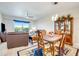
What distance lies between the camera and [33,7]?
138 cm

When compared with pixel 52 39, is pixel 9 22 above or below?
above

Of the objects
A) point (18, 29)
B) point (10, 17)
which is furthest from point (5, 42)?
point (10, 17)

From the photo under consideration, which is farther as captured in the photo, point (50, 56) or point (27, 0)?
point (50, 56)

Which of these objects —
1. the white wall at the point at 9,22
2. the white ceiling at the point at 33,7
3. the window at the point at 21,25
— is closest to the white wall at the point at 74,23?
the white ceiling at the point at 33,7

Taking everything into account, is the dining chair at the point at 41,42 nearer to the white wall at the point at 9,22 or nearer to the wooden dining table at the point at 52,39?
the wooden dining table at the point at 52,39

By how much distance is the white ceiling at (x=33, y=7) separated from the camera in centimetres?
132

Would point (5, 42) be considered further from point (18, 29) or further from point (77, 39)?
point (77, 39)

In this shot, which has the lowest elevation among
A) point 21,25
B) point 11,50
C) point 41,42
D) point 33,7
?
point 11,50

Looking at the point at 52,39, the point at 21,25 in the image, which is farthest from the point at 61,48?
the point at 21,25

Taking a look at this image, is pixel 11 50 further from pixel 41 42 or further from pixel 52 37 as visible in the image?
pixel 52 37

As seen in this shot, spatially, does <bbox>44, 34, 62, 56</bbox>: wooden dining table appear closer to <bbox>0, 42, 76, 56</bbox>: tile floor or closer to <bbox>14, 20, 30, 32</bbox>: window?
<bbox>0, 42, 76, 56</bbox>: tile floor

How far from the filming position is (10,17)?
1.43 meters

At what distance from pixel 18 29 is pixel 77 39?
107 centimetres

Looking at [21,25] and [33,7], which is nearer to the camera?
[33,7]
